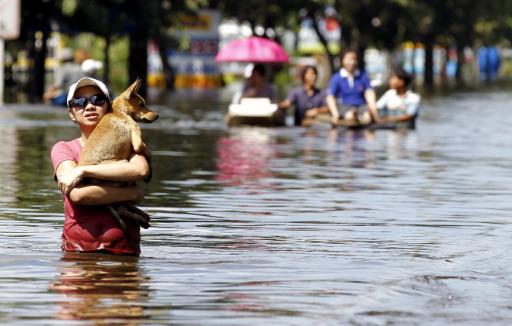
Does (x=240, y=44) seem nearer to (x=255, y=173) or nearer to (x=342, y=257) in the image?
(x=255, y=173)

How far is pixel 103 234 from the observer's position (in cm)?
1054

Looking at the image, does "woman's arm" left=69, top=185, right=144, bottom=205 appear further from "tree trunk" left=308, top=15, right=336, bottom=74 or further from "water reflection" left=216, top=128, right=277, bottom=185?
"tree trunk" left=308, top=15, right=336, bottom=74

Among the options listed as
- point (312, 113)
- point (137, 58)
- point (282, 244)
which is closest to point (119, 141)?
point (282, 244)

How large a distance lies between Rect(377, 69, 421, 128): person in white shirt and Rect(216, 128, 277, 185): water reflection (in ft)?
7.04

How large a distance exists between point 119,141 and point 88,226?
60cm

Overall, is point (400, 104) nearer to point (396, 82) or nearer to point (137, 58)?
point (396, 82)

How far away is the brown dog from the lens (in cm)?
1023

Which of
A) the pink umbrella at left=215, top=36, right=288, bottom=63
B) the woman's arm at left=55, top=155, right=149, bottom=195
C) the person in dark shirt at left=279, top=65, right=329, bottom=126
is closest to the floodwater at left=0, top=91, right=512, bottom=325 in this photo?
the woman's arm at left=55, top=155, right=149, bottom=195

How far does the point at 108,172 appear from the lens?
10.2 metres

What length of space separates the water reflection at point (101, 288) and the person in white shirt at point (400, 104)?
2163cm

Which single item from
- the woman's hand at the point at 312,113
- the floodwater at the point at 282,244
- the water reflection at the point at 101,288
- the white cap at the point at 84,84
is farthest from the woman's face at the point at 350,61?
the white cap at the point at 84,84

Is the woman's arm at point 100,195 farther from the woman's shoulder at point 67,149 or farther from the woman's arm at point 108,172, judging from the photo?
the woman's shoulder at point 67,149

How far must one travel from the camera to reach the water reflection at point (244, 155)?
20.1 m

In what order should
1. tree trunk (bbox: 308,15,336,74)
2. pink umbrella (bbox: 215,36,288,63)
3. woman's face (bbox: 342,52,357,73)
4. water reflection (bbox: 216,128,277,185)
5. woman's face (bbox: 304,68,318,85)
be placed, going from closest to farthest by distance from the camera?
water reflection (bbox: 216,128,277,185), woman's face (bbox: 342,52,357,73), woman's face (bbox: 304,68,318,85), pink umbrella (bbox: 215,36,288,63), tree trunk (bbox: 308,15,336,74)
